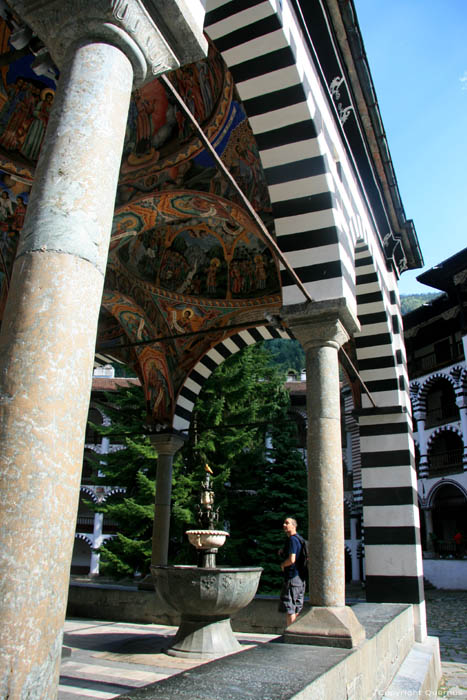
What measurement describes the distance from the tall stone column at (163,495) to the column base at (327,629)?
17.8 ft

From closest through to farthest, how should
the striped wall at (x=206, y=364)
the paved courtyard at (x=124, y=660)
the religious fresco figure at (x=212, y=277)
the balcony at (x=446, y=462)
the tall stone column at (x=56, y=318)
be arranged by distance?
the tall stone column at (x=56, y=318), the paved courtyard at (x=124, y=660), the religious fresco figure at (x=212, y=277), the striped wall at (x=206, y=364), the balcony at (x=446, y=462)

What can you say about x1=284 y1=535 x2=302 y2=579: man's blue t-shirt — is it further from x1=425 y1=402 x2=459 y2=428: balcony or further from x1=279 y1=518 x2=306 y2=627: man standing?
x1=425 y1=402 x2=459 y2=428: balcony

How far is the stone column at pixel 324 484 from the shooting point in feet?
13.6

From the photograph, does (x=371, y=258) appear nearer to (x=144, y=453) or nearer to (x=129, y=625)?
(x=129, y=625)

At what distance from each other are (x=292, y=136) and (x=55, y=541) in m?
4.51

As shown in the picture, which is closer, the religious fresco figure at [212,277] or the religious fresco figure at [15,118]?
the religious fresco figure at [15,118]

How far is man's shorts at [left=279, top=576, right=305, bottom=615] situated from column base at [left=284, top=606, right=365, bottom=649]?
1125mm

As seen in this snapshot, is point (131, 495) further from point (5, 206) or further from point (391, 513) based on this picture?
point (5, 206)

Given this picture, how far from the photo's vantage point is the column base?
13.1ft

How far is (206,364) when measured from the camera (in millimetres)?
11125

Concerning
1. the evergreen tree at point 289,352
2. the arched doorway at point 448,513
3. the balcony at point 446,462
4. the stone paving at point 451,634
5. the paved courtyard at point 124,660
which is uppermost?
the evergreen tree at point 289,352

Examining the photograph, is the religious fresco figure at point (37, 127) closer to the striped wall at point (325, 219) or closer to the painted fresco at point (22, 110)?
the painted fresco at point (22, 110)

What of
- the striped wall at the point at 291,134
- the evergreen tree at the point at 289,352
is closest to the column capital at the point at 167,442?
the striped wall at the point at 291,134

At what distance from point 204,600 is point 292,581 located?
893mm
